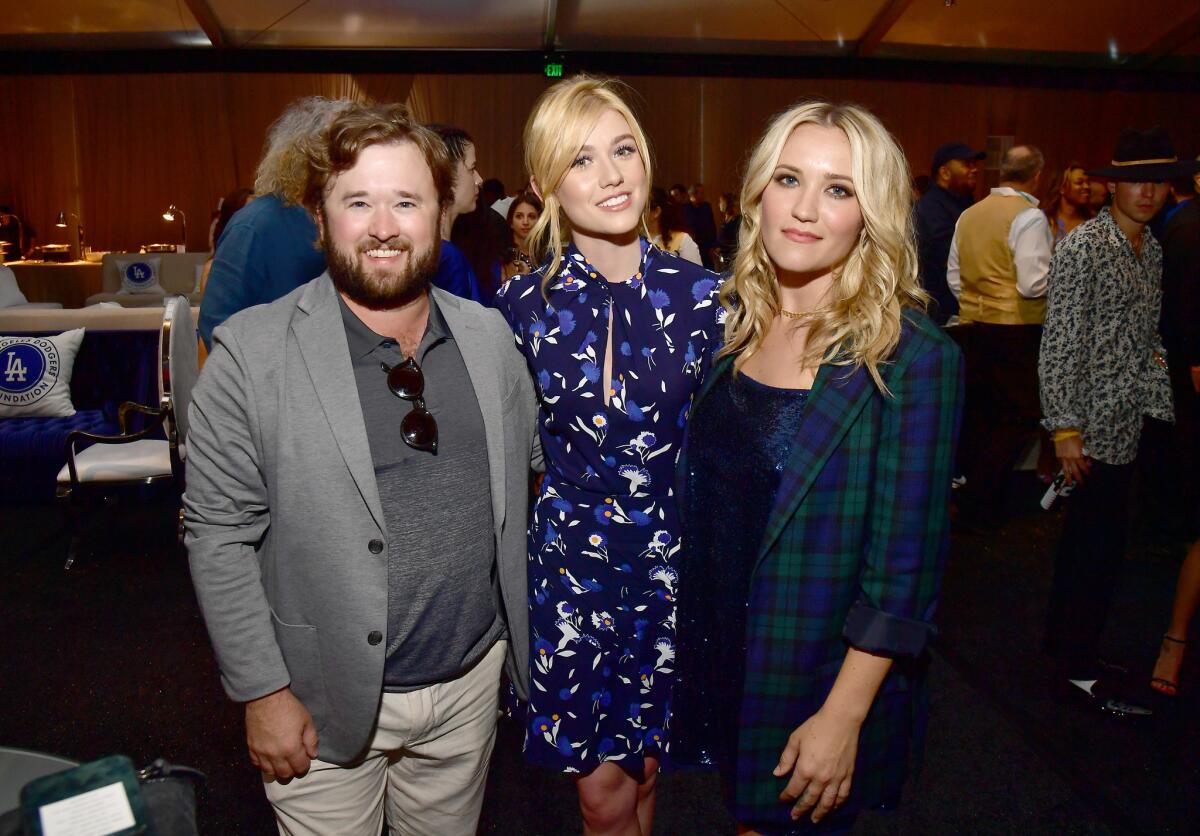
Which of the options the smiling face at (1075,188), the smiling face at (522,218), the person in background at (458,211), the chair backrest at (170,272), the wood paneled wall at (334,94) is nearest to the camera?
the person in background at (458,211)

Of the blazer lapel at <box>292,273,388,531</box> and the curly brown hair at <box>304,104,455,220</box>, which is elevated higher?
the curly brown hair at <box>304,104,455,220</box>

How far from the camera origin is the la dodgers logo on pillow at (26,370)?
454 centimetres

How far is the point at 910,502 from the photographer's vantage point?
121cm

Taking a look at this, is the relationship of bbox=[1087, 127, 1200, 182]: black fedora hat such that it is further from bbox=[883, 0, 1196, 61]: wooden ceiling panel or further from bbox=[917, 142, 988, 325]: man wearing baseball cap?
bbox=[883, 0, 1196, 61]: wooden ceiling panel

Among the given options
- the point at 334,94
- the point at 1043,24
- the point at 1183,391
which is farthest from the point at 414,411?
the point at 1043,24

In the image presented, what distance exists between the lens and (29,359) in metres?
4.55

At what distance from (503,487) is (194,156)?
486 inches

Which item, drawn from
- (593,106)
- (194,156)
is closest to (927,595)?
(593,106)

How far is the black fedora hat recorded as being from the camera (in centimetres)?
250

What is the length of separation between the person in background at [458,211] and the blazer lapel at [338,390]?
1025 millimetres

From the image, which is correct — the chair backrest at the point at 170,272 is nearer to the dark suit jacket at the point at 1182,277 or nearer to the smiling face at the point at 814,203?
the dark suit jacket at the point at 1182,277

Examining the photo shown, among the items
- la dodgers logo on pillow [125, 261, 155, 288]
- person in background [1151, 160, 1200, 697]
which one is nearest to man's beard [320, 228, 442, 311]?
person in background [1151, 160, 1200, 697]

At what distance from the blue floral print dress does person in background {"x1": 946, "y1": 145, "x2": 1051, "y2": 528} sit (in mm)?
2776

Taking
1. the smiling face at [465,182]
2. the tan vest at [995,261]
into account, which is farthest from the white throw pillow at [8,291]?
the tan vest at [995,261]
